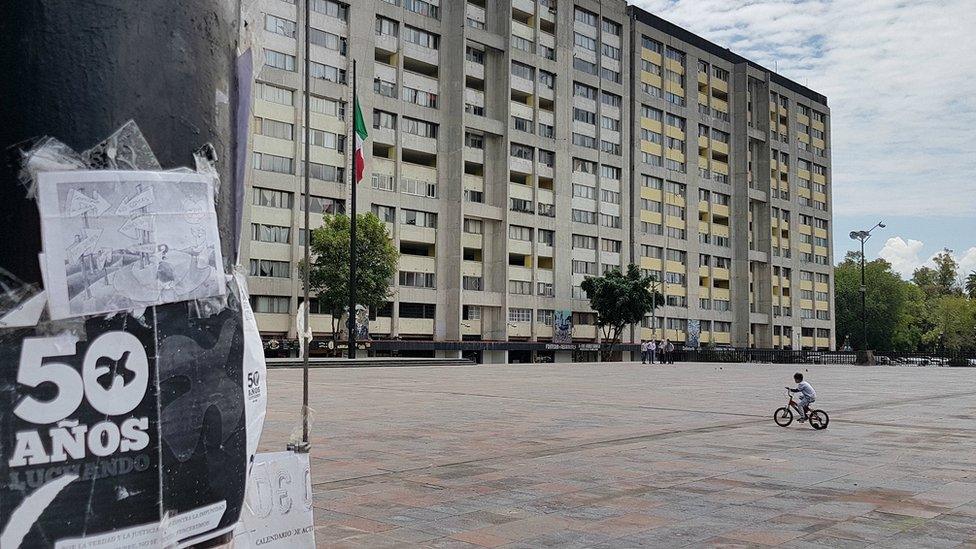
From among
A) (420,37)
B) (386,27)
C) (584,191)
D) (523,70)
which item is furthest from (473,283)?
(386,27)

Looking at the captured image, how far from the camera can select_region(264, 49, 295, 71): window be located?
171 ft

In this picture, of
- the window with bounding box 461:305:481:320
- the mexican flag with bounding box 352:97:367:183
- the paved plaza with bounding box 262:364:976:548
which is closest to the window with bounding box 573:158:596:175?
the window with bounding box 461:305:481:320

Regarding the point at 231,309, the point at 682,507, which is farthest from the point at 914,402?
the point at 231,309

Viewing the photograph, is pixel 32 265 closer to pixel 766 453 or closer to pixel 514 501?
pixel 514 501

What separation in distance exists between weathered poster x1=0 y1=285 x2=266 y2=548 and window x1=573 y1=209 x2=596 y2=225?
7005 centimetres

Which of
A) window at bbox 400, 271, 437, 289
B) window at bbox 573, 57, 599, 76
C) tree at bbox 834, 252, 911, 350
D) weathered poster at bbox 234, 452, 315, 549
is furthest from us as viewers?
tree at bbox 834, 252, 911, 350

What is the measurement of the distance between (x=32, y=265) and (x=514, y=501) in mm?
5970

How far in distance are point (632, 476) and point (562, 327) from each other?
60.2m

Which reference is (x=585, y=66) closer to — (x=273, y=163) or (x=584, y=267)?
(x=584, y=267)

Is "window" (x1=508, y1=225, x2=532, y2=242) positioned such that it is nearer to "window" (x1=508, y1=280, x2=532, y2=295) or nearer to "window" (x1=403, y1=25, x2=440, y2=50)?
"window" (x1=508, y1=280, x2=532, y2=295)

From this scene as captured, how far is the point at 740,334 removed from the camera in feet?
281

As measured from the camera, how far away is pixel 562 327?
68375mm

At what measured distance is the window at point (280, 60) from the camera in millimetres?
52125

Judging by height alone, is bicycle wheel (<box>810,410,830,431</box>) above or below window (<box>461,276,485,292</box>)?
below
